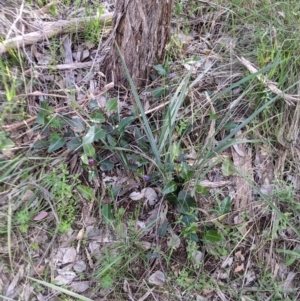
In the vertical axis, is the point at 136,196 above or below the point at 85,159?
below

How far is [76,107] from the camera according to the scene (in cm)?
175

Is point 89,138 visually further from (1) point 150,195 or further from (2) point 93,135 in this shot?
(1) point 150,195

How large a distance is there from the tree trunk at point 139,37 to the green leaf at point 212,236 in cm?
78

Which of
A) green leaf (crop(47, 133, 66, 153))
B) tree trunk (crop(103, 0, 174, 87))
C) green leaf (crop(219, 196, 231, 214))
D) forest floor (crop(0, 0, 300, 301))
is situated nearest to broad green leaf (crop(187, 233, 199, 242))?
forest floor (crop(0, 0, 300, 301))

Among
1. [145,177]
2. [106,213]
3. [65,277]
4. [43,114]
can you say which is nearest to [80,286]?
[65,277]

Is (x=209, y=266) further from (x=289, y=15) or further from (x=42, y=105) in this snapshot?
(x=289, y=15)

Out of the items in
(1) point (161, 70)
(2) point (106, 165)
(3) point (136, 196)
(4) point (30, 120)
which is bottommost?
(3) point (136, 196)

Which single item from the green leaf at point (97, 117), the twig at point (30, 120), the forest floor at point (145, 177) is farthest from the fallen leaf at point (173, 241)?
the twig at point (30, 120)

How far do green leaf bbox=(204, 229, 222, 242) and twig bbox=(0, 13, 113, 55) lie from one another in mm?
1174

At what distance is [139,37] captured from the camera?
1.78 m

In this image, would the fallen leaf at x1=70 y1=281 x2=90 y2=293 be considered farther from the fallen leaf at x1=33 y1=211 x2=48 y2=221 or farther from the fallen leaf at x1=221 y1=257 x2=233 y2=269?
the fallen leaf at x1=221 y1=257 x2=233 y2=269

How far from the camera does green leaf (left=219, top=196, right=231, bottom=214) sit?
1679 millimetres

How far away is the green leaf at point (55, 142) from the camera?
1.66 meters

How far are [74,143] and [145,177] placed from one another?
34 centimetres
